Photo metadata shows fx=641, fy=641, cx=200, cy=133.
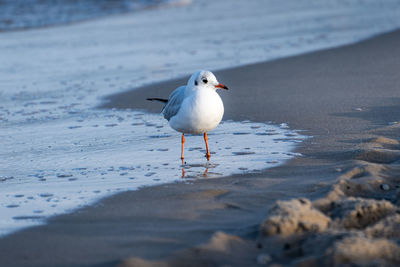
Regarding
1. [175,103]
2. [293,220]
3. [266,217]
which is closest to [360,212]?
[293,220]

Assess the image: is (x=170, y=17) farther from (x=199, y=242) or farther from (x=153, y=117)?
(x=199, y=242)

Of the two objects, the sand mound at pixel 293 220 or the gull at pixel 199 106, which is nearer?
the sand mound at pixel 293 220

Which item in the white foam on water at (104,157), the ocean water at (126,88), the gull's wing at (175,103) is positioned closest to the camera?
the white foam on water at (104,157)

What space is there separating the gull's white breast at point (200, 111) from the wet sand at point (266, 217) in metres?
0.70

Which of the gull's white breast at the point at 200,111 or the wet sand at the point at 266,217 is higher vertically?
the gull's white breast at the point at 200,111

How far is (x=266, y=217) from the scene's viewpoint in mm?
3217

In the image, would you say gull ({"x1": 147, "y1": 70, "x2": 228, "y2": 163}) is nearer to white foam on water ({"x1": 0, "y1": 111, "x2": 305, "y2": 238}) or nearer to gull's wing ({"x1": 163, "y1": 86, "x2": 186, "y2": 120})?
gull's wing ({"x1": 163, "y1": 86, "x2": 186, "y2": 120})

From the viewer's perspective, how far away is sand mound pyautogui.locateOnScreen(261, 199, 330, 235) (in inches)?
122

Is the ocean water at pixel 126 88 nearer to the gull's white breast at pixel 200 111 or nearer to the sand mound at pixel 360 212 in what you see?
the gull's white breast at pixel 200 111

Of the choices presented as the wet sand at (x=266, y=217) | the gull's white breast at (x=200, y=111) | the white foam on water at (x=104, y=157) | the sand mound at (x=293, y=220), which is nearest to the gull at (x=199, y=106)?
the gull's white breast at (x=200, y=111)

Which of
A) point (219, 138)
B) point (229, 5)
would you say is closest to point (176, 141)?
point (219, 138)

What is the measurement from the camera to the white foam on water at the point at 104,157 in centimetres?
425

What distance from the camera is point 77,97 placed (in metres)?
8.08

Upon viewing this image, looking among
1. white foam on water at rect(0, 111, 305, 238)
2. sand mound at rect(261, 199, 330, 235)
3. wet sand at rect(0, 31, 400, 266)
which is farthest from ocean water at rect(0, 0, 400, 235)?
sand mound at rect(261, 199, 330, 235)
